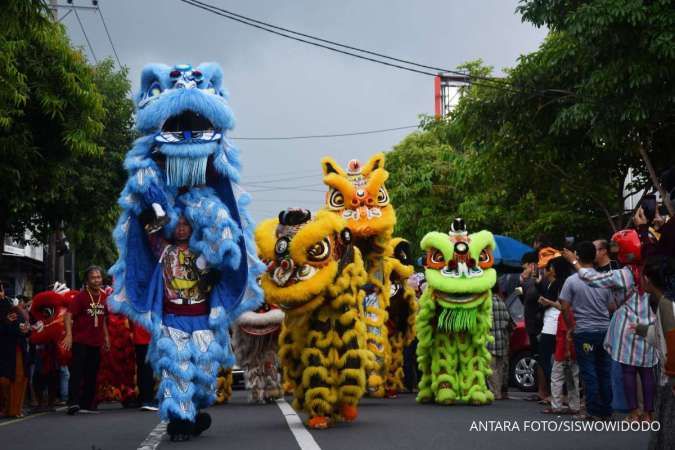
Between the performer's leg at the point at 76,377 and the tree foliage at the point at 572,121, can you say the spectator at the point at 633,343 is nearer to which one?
the performer's leg at the point at 76,377

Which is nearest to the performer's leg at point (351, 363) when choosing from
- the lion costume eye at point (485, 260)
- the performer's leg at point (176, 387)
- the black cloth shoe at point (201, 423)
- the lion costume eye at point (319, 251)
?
the lion costume eye at point (319, 251)

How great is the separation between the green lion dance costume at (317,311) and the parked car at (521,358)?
6.81 m

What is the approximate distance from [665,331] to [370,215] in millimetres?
8702

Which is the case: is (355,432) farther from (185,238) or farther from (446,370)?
(446,370)

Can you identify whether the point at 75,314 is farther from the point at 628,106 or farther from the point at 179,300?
the point at 628,106

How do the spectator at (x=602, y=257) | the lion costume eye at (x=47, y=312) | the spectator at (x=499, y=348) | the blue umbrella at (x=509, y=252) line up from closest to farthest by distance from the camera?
1. the spectator at (x=602, y=257)
2. the spectator at (x=499, y=348)
3. the lion costume eye at (x=47, y=312)
4. the blue umbrella at (x=509, y=252)

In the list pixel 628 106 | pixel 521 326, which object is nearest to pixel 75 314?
pixel 521 326

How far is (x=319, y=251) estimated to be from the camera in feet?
35.0

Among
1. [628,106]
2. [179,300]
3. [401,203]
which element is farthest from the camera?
[401,203]

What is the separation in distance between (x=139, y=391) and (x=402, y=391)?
451 cm

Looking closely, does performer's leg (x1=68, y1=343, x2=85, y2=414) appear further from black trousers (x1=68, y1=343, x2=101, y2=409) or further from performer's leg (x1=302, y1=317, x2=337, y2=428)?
performer's leg (x1=302, y1=317, x2=337, y2=428)

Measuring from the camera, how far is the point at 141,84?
10.6 meters

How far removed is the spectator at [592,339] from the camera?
11.1 meters

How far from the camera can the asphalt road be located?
30.3 ft
